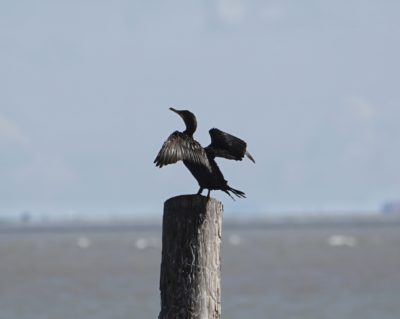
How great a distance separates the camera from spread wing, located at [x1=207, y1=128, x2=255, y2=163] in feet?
31.6

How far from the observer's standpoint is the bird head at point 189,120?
9695 mm

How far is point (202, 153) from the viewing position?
9.45m

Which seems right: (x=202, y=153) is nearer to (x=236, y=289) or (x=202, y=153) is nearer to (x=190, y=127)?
(x=190, y=127)

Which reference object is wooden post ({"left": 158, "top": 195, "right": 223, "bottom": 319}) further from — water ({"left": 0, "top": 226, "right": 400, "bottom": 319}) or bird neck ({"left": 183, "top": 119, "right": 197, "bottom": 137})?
water ({"left": 0, "top": 226, "right": 400, "bottom": 319})

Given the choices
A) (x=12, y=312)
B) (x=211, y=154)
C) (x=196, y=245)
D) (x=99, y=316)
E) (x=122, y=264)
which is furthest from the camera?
(x=122, y=264)

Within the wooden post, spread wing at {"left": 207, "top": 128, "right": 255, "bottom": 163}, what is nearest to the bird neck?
spread wing at {"left": 207, "top": 128, "right": 255, "bottom": 163}

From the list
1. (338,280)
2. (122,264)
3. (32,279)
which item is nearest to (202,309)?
(338,280)

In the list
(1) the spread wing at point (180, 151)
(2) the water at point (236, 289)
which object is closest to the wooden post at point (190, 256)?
(1) the spread wing at point (180, 151)

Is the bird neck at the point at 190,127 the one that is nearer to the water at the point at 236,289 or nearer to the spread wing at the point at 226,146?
the spread wing at the point at 226,146

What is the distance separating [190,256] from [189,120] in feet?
4.52

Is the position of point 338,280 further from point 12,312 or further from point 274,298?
point 12,312

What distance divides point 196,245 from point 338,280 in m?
44.4

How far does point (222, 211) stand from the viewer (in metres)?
9.07

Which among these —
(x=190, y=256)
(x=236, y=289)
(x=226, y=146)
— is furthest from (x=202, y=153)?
(x=236, y=289)
